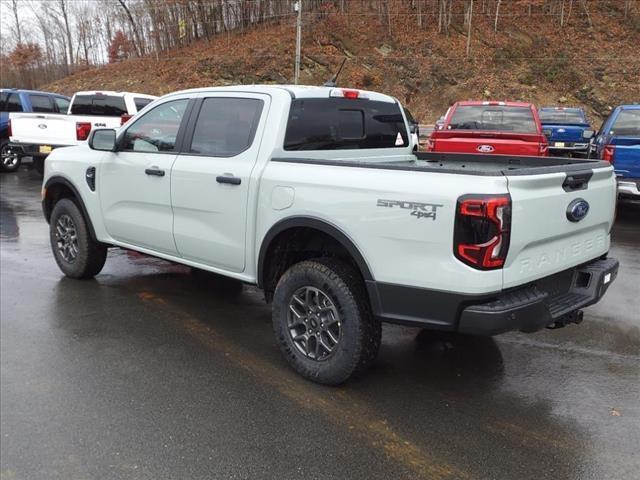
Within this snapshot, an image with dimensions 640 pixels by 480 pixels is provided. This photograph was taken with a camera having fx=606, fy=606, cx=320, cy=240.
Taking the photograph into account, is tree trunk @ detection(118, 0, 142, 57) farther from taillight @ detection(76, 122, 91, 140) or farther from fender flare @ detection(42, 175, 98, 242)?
fender flare @ detection(42, 175, 98, 242)

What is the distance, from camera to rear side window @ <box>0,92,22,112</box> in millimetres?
15414

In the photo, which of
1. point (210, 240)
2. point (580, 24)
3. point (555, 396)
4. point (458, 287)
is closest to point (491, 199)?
point (458, 287)

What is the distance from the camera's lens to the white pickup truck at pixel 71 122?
45.2ft

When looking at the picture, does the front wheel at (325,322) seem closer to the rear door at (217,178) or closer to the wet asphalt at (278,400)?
the wet asphalt at (278,400)

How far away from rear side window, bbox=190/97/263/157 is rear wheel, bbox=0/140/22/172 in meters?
13.0

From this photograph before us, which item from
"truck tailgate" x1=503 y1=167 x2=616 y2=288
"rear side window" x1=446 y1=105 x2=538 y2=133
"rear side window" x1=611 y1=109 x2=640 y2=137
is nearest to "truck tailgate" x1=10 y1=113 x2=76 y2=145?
"rear side window" x1=446 y1=105 x2=538 y2=133

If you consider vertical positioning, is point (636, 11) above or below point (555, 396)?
above

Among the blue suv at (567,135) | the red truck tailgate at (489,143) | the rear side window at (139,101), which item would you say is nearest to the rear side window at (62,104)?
the rear side window at (139,101)

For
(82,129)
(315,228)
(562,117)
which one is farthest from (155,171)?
(562,117)

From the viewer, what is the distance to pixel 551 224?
11.0 ft

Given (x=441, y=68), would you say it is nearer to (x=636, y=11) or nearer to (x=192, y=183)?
(x=636, y=11)

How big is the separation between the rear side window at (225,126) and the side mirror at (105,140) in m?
1.05

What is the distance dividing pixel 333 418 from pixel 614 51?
33.0 m

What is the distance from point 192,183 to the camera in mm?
4531
